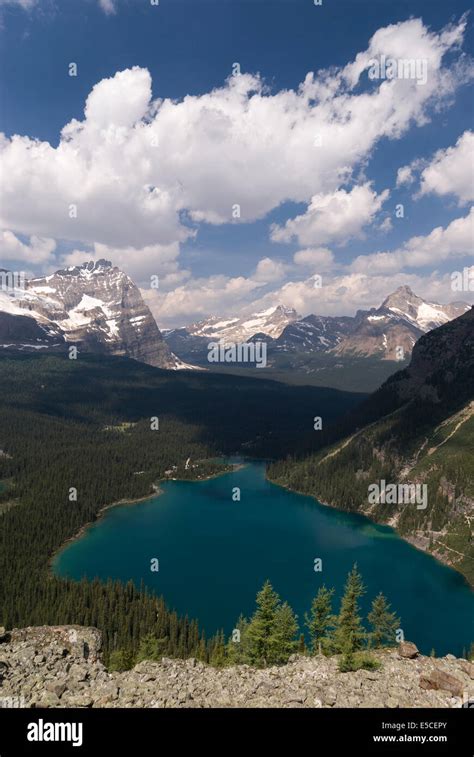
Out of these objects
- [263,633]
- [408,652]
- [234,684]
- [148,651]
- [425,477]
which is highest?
[234,684]

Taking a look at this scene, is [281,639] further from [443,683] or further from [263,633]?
[443,683]

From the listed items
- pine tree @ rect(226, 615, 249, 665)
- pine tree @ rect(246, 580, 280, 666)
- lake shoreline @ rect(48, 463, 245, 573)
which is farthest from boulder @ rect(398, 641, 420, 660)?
lake shoreline @ rect(48, 463, 245, 573)

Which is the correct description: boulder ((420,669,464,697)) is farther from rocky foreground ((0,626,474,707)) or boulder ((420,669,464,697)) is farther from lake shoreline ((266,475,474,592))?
lake shoreline ((266,475,474,592))

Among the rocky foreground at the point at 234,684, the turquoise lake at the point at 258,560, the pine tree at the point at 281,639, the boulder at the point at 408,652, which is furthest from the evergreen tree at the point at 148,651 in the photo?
the boulder at the point at 408,652

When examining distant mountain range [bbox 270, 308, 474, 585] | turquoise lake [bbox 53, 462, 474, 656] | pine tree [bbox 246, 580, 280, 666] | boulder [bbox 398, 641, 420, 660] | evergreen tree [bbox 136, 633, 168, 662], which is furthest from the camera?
distant mountain range [bbox 270, 308, 474, 585]

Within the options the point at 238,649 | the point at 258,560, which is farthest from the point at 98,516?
the point at 238,649

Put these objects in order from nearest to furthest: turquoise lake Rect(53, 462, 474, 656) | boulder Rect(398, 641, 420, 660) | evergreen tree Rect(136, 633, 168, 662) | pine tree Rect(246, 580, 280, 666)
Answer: boulder Rect(398, 641, 420, 660), pine tree Rect(246, 580, 280, 666), evergreen tree Rect(136, 633, 168, 662), turquoise lake Rect(53, 462, 474, 656)
